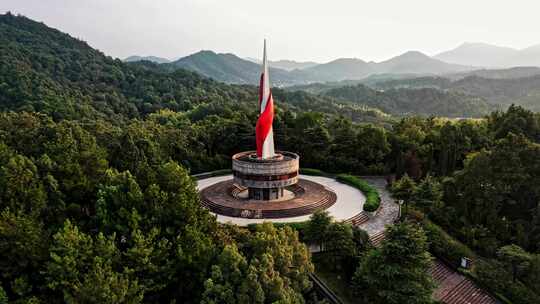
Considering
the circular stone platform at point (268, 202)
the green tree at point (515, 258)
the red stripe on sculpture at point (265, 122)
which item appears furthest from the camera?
the red stripe on sculpture at point (265, 122)

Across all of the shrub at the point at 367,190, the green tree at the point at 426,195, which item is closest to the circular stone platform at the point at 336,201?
the shrub at the point at 367,190

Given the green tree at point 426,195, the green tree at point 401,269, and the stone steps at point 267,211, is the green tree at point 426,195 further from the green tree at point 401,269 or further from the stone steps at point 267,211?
the green tree at point 401,269

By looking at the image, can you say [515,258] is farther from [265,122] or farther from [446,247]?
[265,122]

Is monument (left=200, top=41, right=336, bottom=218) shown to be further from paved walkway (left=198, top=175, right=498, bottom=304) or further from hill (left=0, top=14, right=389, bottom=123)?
hill (left=0, top=14, right=389, bottom=123)

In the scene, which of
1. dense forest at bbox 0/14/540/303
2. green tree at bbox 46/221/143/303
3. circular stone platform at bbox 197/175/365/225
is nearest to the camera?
green tree at bbox 46/221/143/303

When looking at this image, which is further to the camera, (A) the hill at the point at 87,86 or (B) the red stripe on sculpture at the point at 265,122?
(A) the hill at the point at 87,86

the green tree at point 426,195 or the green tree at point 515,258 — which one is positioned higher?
the green tree at point 426,195

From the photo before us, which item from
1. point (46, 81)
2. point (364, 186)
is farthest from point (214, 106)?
point (364, 186)

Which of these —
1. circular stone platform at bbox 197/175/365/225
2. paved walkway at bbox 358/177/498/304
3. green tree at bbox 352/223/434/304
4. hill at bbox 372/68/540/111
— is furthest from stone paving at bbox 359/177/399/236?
hill at bbox 372/68/540/111
